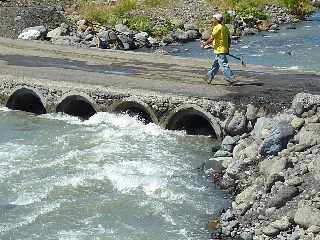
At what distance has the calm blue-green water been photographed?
32.8 metres

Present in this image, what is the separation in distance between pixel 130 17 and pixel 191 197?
30.9m

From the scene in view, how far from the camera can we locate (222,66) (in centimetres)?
2184

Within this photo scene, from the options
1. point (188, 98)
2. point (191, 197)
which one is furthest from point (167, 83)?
point (191, 197)

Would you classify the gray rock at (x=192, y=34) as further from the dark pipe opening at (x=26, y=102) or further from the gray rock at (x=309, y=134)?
the gray rock at (x=309, y=134)

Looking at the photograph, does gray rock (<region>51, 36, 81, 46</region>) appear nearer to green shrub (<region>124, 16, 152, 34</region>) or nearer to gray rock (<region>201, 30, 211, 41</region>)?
green shrub (<region>124, 16, 152, 34</region>)

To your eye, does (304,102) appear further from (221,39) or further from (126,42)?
(126,42)

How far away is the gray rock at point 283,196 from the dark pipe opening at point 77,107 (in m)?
10.8

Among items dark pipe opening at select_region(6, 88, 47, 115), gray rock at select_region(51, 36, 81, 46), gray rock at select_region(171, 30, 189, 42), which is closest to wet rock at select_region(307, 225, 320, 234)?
dark pipe opening at select_region(6, 88, 47, 115)

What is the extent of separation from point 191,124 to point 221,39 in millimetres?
3409

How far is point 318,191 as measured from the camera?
44.9 feet

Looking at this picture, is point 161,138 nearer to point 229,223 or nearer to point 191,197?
point 191,197

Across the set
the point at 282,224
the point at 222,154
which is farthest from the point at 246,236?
the point at 222,154

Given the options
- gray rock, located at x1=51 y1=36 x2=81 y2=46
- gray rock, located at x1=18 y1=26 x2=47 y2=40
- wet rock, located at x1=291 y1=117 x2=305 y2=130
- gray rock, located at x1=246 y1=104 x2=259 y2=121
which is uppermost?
gray rock, located at x1=18 y1=26 x2=47 y2=40

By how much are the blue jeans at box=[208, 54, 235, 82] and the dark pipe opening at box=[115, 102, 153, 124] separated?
112 inches
